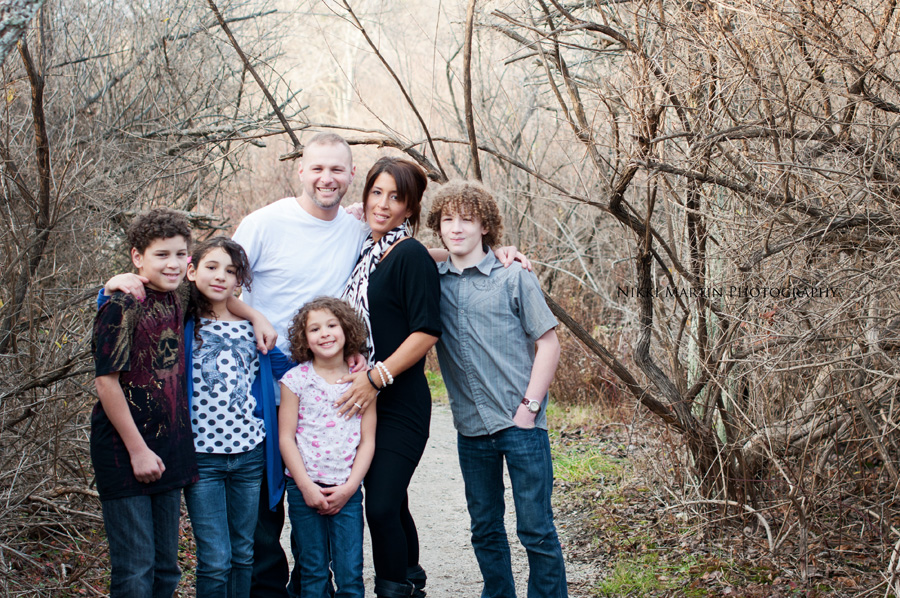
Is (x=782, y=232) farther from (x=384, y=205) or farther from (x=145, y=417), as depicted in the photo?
(x=145, y=417)

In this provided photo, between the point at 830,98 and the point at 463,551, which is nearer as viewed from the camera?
the point at 830,98

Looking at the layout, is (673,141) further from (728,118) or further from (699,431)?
(699,431)

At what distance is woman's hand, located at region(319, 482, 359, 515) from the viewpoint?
3084mm

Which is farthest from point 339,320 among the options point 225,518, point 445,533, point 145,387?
point 445,533

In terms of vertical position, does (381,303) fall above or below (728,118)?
below

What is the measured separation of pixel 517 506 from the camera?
3188mm

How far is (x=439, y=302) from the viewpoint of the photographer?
3.30 metres

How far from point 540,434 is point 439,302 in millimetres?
687

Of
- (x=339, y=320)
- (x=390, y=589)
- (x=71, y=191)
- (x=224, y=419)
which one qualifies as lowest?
(x=390, y=589)

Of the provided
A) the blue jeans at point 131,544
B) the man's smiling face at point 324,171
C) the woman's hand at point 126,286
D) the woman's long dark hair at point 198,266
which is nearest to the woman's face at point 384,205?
the man's smiling face at point 324,171

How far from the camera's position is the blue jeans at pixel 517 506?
3.17 metres

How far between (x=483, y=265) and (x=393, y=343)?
0.51 metres

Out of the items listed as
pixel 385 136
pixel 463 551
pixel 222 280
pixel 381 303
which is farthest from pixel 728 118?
pixel 463 551

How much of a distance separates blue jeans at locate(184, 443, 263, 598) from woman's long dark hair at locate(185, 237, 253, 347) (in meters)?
0.49
